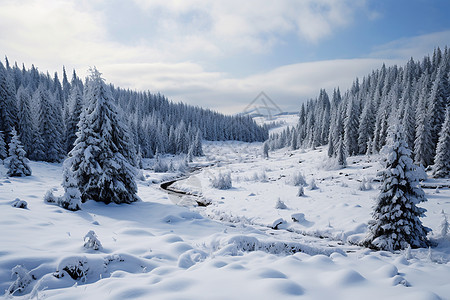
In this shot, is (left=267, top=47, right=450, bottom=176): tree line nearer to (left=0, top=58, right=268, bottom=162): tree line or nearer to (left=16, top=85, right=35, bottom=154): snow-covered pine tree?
(left=0, top=58, right=268, bottom=162): tree line

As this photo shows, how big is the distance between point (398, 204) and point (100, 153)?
1730 centimetres

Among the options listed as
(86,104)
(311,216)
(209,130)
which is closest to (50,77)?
(209,130)

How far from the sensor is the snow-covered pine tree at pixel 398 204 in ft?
36.1

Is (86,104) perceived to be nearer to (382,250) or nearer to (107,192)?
(107,192)

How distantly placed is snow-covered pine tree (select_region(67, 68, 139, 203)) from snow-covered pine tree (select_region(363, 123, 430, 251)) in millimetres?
14997

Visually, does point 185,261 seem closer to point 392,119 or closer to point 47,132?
point 47,132

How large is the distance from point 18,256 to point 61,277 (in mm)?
1120

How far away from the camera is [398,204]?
36.8 ft

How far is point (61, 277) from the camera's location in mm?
4750

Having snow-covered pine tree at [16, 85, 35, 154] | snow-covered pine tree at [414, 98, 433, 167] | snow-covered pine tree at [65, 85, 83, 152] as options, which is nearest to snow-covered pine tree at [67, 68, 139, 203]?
snow-covered pine tree at [65, 85, 83, 152]

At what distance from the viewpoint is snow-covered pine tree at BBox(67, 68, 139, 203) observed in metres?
14.3

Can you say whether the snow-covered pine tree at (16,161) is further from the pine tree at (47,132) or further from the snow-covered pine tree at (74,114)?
the snow-covered pine tree at (74,114)

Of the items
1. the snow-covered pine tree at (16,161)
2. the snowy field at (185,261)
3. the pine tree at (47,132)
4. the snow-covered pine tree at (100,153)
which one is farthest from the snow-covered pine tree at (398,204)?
the pine tree at (47,132)

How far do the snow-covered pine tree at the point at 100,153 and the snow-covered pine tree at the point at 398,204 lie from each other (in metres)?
15.0
